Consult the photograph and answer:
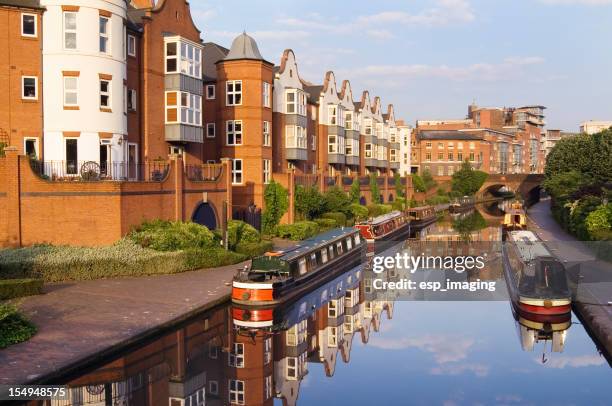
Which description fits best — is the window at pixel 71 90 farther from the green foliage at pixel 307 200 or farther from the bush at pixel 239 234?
the green foliage at pixel 307 200

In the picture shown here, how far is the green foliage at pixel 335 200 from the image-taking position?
44.2m

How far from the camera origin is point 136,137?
29875 millimetres

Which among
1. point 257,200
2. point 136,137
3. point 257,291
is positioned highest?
point 136,137

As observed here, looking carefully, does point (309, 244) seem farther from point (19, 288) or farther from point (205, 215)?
point (19, 288)

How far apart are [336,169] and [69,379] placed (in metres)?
43.8

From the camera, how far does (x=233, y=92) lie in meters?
38.1

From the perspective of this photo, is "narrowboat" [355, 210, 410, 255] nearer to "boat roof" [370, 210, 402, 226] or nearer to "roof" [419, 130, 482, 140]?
"boat roof" [370, 210, 402, 226]

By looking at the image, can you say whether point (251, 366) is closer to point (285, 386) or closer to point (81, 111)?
point (285, 386)

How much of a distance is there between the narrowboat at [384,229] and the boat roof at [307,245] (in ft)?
11.0

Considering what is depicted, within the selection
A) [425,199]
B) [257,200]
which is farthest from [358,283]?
[425,199]

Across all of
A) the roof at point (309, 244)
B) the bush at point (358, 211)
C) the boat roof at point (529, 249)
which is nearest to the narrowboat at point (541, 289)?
the boat roof at point (529, 249)

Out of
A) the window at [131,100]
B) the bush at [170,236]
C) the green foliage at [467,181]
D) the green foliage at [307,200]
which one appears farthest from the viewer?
the green foliage at [467,181]

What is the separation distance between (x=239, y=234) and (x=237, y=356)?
1328 centimetres

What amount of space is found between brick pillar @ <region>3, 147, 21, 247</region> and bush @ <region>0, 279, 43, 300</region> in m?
4.57
